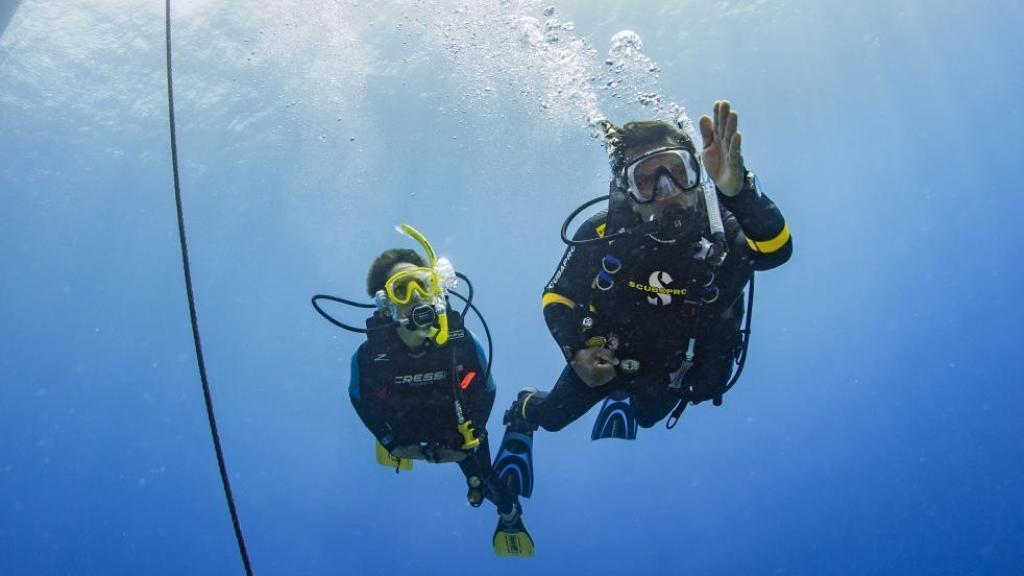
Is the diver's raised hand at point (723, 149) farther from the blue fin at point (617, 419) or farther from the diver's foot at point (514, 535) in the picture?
the diver's foot at point (514, 535)

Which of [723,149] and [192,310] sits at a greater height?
[723,149]

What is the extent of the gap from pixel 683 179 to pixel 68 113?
21.8 metres

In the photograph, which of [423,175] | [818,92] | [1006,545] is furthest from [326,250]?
[1006,545]

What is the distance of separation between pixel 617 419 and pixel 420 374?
6.07ft

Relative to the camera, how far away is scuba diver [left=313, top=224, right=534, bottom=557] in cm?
477

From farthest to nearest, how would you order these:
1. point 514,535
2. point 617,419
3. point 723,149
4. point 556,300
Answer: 1. point 514,535
2. point 617,419
3. point 556,300
4. point 723,149

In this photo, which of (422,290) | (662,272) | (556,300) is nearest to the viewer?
(662,272)

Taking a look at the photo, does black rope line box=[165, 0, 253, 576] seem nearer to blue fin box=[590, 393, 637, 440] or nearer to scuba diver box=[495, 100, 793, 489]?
scuba diver box=[495, 100, 793, 489]

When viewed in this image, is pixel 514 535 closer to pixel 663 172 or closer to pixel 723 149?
pixel 663 172

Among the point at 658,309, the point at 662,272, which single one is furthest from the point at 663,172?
the point at 658,309

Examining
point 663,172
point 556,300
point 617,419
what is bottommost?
point 617,419

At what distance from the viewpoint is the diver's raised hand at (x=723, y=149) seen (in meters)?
2.96

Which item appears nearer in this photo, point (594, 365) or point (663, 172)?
point (663, 172)

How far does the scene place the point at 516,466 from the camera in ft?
17.7
